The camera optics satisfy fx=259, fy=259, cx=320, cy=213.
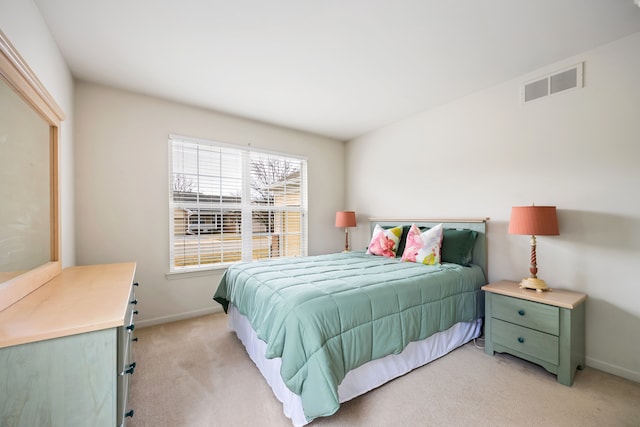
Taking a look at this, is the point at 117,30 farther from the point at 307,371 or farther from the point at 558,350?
the point at 558,350

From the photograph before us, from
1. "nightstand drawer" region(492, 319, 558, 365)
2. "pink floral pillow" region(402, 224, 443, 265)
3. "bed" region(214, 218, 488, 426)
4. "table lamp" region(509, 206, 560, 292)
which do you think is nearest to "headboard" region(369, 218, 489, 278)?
"bed" region(214, 218, 488, 426)

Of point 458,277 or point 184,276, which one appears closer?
point 458,277

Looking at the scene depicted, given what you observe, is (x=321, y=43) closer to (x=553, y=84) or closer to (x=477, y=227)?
(x=553, y=84)

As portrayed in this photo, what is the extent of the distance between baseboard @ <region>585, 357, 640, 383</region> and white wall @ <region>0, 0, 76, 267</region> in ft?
14.3

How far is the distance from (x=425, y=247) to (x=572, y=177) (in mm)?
1367

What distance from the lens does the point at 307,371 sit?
1.46m

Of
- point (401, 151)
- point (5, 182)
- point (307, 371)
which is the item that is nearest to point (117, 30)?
point (5, 182)

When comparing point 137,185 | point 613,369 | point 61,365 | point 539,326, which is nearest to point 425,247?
point 539,326

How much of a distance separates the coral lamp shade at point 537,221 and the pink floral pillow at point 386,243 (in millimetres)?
1304

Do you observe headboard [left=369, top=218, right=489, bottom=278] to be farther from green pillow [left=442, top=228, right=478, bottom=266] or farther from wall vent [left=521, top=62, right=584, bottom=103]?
wall vent [left=521, top=62, right=584, bottom=103]

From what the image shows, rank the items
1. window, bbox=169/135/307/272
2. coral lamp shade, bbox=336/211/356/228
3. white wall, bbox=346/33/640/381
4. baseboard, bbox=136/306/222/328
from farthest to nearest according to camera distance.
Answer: coral lamp shade, bbox=336/211/356/228
window, bbox=169/135/307/272
baseboard, bbox=136/306/222/328
white wall, bbox=346/33/640/381

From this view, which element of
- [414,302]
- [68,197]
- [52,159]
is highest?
[52,159]

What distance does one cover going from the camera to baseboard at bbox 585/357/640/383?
1940mm

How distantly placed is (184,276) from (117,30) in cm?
245
